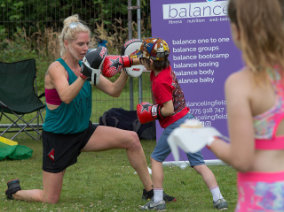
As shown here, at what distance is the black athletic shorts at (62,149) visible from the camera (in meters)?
4.59

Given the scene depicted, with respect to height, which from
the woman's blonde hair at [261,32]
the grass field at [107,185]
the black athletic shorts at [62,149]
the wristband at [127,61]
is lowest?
the grass field at [107,185]

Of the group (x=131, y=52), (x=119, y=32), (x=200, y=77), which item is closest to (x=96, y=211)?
(x=131, y=52)

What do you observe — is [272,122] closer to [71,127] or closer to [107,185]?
[71,127]

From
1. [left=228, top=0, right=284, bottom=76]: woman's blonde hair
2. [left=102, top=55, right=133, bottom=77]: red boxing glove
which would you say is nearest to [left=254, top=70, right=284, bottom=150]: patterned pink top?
[left=228, top=0, right=284, bottom=76]: woman's blonde hair

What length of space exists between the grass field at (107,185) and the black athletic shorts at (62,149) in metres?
0.33

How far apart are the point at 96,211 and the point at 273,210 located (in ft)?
8.54

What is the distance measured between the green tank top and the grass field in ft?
2.02

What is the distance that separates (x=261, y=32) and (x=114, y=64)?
2.59 meters

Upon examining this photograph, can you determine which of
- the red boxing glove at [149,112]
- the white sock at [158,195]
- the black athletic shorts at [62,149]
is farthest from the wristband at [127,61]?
the white sock at [158,195]

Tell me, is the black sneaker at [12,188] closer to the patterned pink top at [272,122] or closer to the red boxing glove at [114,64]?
the red boxing glove at [114,64]

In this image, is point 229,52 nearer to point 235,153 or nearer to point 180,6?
point 180,6

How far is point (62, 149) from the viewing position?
4586mm

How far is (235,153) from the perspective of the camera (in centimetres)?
201

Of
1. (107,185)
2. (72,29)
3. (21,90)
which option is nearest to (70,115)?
(72,29)
